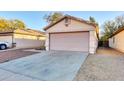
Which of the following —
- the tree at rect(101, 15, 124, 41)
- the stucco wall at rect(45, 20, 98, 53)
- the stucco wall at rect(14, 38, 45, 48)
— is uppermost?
the tree at rect(101, 15, 124, 41)

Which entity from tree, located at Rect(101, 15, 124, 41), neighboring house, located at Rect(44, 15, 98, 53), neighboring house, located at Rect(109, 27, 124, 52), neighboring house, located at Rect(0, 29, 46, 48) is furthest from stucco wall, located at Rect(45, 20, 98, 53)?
tree, located at Rect(101, 15, 124, 41)

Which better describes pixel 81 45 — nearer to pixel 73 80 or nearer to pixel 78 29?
pixel 78 29

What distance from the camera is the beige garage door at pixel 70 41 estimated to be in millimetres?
11758

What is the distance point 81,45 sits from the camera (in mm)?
11836

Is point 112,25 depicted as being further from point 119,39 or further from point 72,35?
point 72,35

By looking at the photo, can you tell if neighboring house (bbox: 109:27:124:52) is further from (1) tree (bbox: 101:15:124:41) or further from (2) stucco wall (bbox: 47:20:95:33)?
(1) tree (bbox: 101:15:124:41)

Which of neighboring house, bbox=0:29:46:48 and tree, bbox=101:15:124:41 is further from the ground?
tree, bbox=101:15:124:41

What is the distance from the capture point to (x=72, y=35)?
12.4 metres

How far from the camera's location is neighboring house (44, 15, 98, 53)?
11441 mm
